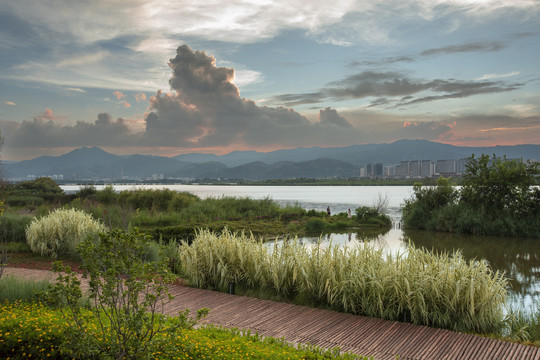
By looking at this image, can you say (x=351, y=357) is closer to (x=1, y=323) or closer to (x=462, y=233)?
(x=1, y=323)

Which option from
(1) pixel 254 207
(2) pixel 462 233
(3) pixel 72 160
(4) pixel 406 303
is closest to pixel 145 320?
(4) pixel 406 303

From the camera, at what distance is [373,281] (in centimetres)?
597

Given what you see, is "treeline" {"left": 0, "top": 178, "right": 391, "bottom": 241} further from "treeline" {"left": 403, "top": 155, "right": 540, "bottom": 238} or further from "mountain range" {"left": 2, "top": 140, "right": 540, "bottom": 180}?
"mountain range" {"left": 2, "top": 140, "right": 540, "bottom": 180}

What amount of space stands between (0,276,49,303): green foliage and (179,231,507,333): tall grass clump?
2.68 m

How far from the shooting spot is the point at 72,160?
159250mm

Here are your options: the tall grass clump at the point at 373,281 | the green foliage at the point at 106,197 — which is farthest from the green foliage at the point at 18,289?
the green foliage at the point at 106,197

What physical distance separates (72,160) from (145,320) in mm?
175872

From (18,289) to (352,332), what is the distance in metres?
5.21

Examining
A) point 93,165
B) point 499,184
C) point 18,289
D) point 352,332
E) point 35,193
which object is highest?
point 93,165

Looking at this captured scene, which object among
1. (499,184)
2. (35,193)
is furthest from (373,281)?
(35,193)

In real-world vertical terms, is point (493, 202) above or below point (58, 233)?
above

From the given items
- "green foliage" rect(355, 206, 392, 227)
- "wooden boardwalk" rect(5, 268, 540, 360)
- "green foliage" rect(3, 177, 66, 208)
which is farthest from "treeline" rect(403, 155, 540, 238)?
"green foliage" rect(3, 177, 66, 208)

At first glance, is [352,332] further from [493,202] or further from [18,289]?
[493,202]

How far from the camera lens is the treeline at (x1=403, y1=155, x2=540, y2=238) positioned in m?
19.5
